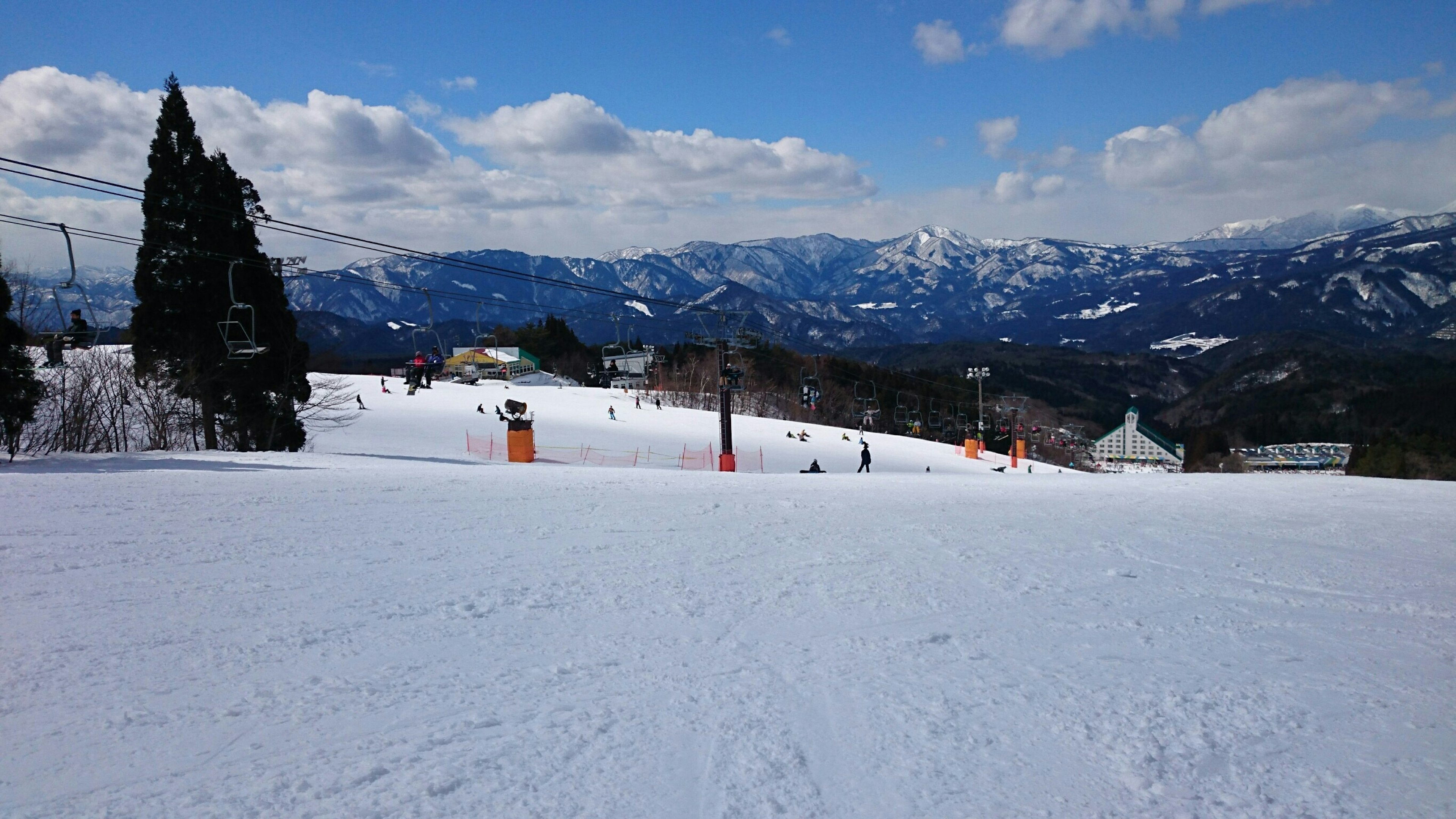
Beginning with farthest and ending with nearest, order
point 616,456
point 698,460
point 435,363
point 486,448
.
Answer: point 435,363, point 698,460, point 616,456, point 486,448

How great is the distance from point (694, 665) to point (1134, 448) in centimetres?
16068

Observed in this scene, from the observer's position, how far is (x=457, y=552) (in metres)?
9.98

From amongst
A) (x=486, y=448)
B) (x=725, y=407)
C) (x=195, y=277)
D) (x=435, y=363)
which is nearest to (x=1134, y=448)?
(x=435, y=363)

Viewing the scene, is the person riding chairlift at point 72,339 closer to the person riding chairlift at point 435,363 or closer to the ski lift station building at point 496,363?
the person riding chairlift at point 435,363

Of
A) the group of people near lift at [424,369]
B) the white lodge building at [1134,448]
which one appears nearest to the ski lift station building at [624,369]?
the group of people near lift at [424,369]

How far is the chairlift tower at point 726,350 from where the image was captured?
3181cm

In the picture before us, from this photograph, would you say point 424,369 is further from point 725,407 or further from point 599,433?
point 725,407

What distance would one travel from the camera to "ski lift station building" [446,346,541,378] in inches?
4013

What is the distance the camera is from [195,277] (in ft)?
Answer: 81.8

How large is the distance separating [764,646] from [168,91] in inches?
1077

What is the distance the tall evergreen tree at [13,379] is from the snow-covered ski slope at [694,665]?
241 inches

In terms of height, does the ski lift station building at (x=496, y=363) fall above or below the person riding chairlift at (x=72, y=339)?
above

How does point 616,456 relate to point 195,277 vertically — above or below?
below

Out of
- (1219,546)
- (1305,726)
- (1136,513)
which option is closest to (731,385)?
(1136,513)
